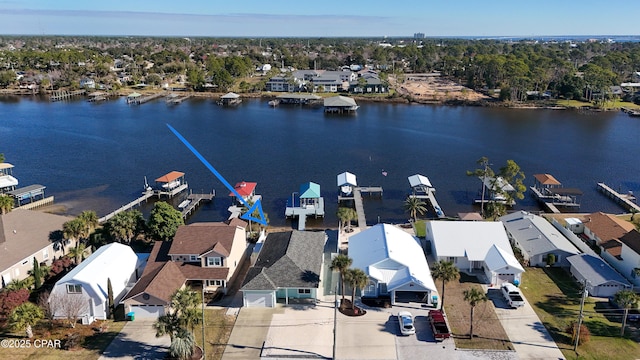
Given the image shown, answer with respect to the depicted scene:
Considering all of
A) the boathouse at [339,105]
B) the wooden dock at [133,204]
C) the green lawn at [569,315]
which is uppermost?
the boathouse at [339,105]

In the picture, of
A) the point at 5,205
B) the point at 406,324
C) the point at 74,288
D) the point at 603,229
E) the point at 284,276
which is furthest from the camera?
the point at 5,205

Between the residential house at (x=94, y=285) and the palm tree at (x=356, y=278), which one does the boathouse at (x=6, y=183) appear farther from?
the palm tree at (x=356, y=278)

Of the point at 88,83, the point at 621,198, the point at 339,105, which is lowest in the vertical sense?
the point at 621,198

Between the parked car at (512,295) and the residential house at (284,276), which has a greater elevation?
the residential house at (284,276)

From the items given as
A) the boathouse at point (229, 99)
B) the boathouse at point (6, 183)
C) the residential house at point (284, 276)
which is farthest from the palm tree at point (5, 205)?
the boathouse at point (229, 99)

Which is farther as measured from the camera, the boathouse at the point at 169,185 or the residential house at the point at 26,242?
the boathouse at the point at 169,185

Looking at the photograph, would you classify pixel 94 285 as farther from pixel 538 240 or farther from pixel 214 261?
pixel 538 240

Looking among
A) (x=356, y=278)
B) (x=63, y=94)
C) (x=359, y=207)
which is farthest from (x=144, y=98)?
(x=356, y=278)
